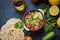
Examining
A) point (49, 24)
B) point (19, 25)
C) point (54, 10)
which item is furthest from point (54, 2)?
point (19, 25)

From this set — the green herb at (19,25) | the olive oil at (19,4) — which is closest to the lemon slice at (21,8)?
the olive oil at (19,4)

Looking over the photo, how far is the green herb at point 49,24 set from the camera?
1.63 metres

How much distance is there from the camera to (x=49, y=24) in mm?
1633

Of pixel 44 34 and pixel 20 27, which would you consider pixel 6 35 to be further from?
pixel 44 34

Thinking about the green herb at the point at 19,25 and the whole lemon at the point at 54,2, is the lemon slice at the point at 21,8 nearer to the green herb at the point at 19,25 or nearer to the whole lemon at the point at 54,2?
the green herb at the point at 19,25

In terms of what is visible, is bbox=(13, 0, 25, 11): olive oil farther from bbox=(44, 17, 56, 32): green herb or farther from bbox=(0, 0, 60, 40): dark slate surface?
bbox=(44, 17, 56, 32): green herb

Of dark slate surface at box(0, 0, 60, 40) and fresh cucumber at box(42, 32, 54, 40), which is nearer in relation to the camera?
fresh cucumber at box(42, 32, 54, 40)

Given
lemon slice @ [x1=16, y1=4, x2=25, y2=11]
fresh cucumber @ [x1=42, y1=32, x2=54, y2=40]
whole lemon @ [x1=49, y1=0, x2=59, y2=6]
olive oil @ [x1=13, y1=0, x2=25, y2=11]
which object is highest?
whole lemon @ [x1=49, y1=0, x2=59, y2=6]

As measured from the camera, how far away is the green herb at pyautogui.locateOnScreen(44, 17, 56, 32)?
5.34 ft

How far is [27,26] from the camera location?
5.34 ft

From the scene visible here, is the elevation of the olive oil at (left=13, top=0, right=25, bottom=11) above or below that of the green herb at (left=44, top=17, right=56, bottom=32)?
above

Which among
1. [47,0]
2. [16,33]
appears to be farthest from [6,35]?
[47,0]

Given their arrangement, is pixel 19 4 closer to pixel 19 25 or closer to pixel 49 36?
pixel 19 25

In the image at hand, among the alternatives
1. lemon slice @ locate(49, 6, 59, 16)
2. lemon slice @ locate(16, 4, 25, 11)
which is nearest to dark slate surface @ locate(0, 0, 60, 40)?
lemon slice @ locate(16, 4, 25, 11)
